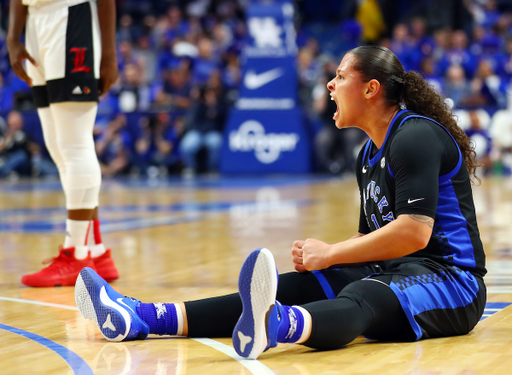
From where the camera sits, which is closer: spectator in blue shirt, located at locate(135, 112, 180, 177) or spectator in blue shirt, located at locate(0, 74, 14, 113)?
spectator in blue shirt, located at locate(135, 112, 180, 177)

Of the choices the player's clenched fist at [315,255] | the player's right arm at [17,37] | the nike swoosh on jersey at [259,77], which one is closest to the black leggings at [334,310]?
the player's clenched fist at [315,255]

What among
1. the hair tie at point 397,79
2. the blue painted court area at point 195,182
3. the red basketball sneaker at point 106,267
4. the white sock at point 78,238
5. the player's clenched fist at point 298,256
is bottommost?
the blue painted court area at point 195,182

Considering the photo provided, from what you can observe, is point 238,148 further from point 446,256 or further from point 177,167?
point 446,256

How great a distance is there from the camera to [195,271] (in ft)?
12.6

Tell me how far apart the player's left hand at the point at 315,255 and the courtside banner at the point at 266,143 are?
9.58 meters

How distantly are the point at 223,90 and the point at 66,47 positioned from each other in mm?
9595

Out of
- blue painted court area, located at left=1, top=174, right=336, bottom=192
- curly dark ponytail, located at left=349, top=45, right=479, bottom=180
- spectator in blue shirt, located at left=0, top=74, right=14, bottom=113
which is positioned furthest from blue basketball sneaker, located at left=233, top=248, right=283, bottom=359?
spectator in blue shirt, located at left=0, top=74, right=14, bottom=113

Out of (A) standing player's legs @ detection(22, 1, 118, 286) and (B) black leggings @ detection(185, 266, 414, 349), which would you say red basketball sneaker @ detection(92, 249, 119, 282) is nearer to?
(A) standing player's legs @ detection(22, 1, 118, 286)

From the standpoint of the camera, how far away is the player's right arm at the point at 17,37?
143 inches

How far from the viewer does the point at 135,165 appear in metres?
12.9

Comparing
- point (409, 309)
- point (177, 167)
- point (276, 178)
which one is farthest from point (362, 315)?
point (177, 167)

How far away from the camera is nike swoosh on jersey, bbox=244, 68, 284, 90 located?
12297 millimetres

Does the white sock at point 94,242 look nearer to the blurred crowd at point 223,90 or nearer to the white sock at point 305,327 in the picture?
the white sock at point 305,327

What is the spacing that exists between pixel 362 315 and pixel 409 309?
0.55 feet
